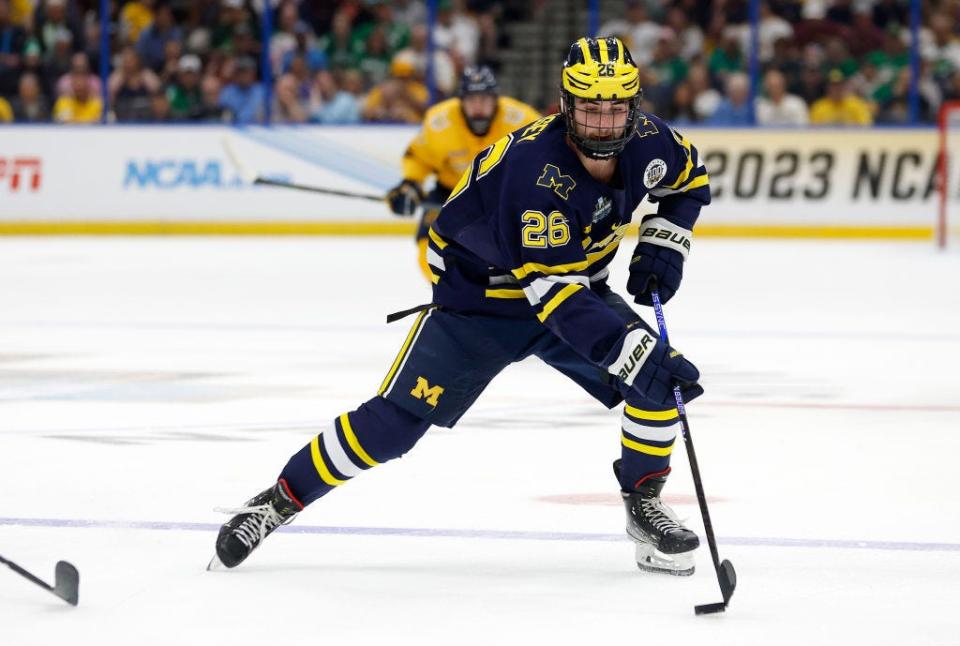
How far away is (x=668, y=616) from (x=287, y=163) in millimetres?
11733

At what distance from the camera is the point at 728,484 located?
15.5ft

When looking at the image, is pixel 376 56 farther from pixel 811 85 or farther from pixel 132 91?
pixel 811 85

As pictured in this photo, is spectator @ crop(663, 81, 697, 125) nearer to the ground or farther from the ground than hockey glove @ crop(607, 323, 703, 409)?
nearer to the ground

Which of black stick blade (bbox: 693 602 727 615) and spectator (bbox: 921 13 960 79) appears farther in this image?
spectator (bbox: 921 13 960 79)

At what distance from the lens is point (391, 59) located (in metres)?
15.3

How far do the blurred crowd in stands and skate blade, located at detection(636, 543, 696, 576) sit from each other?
36.9ft

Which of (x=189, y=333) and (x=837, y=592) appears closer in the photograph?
(x=837, y=592)

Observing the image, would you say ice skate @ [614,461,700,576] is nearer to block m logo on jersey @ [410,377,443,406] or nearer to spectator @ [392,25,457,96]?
block m logo on jersey @ [410,377,443,406]

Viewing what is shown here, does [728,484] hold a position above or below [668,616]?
below

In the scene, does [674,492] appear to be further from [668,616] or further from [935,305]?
[935,305]

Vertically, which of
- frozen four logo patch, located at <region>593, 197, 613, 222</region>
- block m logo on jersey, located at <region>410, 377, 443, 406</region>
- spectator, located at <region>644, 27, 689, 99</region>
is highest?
frozen four logo patch, located at <region>593, 197, 613, 222</region>

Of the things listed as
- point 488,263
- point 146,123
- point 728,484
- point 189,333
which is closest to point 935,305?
point 189,333

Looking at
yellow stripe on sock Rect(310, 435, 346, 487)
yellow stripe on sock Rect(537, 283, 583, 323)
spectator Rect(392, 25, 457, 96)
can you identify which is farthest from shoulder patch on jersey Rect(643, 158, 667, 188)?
spectator Rect(392, 25, 457, 96)

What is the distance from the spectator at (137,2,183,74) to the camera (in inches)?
603
